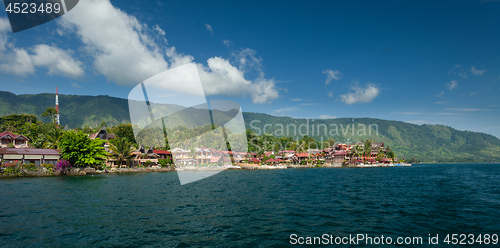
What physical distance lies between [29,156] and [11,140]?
23.8m

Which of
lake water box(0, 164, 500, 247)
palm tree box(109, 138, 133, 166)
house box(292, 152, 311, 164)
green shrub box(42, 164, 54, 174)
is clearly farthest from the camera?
house box(292, 152, 311, 164)

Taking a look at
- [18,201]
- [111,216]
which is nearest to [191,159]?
[18,201]

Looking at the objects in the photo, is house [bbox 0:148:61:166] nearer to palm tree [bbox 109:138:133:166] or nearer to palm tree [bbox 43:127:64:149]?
palm tree [bbox 43:127:64:149]

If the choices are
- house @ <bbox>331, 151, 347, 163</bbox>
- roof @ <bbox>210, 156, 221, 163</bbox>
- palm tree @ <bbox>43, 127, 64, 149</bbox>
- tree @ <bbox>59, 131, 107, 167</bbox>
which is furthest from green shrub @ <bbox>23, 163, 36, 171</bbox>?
house @ <bbox>331, 151, 347, 163</bbox>

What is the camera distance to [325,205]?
18969 mm

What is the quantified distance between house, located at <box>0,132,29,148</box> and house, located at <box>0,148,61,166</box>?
20.1 meters

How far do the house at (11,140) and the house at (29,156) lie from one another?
20.1m

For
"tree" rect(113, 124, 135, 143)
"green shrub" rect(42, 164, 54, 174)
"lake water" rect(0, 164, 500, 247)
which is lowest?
"green shrub" rect(42, 164, 54, 174)

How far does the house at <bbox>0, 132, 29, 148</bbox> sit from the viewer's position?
A: 62719 mm

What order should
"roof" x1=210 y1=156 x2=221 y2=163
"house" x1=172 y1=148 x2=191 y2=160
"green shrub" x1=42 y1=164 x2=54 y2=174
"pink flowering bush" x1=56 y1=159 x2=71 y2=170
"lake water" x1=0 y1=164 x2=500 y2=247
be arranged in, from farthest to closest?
"roof" x1=210 y1=156 x2=221 y2=163, "house" x1=172 y1=148 x2=191 y2=160, "pink flowering bush" x1=56 y1=159 x2=71 y2=170, "green shrub" x1=42 y1=164 x2=54 y2=174, "lake water" x1=0 y1=164 x2=500 y2=247

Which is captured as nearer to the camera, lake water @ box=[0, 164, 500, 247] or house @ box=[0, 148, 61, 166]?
lake water @ box=[0, 164, 500, 247]

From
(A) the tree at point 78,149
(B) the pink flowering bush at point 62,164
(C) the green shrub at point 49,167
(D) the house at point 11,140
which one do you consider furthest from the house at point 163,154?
(C) the green shrub at point 49,167

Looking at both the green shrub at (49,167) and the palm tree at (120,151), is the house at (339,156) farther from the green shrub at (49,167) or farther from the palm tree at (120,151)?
the green shrub at (49,167)

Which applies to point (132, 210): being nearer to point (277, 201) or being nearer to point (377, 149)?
point (277, 201)
